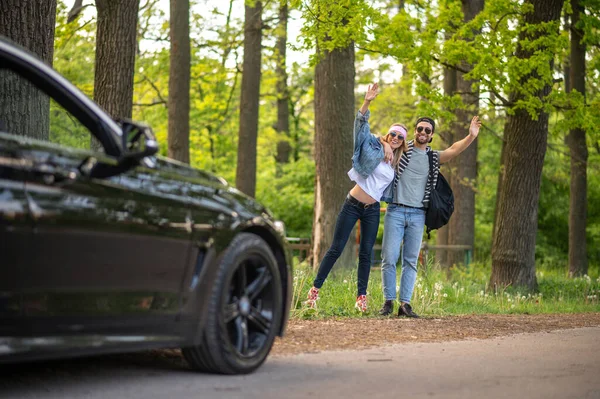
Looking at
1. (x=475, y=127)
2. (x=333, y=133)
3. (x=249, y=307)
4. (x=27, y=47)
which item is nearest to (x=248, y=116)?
(x=333, y=133)

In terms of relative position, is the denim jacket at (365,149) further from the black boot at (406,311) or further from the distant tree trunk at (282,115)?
the distant tree trunk at (282,115)

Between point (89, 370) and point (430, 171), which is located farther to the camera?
point (430, 171)

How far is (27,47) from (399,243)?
407 centimetres

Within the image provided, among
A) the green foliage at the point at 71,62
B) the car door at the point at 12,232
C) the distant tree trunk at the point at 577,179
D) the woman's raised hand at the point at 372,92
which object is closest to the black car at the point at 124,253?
the car door at the point at 12,232

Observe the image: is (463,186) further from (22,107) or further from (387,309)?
(22,107)

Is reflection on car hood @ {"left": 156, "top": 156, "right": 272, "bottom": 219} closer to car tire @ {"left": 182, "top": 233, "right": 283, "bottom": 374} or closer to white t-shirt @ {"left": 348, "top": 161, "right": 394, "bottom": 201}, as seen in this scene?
car tire @ {"left": 182, "top": 233, "right": 283, "bottom": 374}

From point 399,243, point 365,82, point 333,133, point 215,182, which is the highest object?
point 365,82

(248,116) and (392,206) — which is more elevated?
(248,116)

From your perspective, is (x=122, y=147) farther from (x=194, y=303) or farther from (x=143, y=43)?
(x=143, y=43)

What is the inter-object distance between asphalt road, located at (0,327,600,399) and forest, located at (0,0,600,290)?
11.7 ft

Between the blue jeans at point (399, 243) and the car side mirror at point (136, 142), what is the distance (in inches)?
205

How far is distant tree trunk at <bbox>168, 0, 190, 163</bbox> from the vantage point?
70.6 feet

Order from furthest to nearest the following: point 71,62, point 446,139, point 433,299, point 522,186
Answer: point 71,62 < point 446,139 < point 522,186 < point 433,299

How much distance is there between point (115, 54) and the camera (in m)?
12.4
